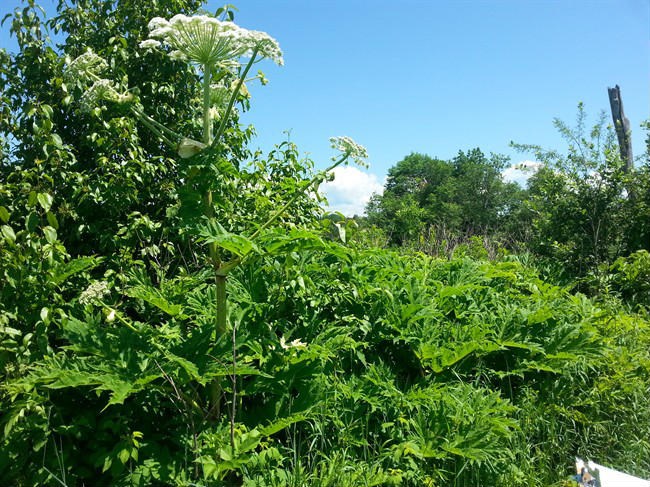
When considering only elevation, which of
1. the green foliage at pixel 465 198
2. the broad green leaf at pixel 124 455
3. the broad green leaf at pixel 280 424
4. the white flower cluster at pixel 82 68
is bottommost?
the broad green leaf at pixel 124 455

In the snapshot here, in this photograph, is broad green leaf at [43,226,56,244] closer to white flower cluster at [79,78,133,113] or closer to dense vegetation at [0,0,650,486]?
dense vegetation at [0,0,650,486]

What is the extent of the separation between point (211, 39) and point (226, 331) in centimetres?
135

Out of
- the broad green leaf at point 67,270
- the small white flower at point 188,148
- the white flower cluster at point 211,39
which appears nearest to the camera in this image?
the white flower cluster at point 211,39

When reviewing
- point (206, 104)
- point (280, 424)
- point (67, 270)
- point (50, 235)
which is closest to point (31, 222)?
point (50, 235)

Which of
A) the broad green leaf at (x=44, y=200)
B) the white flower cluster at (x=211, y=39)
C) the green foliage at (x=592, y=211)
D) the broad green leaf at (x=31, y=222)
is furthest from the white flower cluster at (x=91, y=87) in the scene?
the green foliage at (x=592, y=211)

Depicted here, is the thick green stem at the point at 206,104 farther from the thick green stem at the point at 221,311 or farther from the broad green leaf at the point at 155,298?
the broad green leaf at the point at 155,298

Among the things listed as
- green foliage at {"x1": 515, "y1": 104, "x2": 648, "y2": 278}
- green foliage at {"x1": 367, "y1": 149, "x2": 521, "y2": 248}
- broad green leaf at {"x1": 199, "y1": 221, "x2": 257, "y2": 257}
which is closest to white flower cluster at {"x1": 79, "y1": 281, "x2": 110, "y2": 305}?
broad green leaf at {"x1": 199, "y1": 221, "x2": 257, "y2": 257}

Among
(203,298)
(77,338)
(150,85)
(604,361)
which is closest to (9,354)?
(77,338)

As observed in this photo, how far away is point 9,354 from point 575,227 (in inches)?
249

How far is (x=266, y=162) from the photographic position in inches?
171

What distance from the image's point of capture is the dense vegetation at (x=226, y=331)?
228 centimetres

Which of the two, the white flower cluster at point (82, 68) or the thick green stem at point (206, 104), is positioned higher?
the white flower cluster at point (82, 68)

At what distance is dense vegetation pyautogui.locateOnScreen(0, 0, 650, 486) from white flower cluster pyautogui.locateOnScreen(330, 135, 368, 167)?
56 mm

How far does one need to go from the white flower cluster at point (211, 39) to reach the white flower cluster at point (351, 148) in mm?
570
